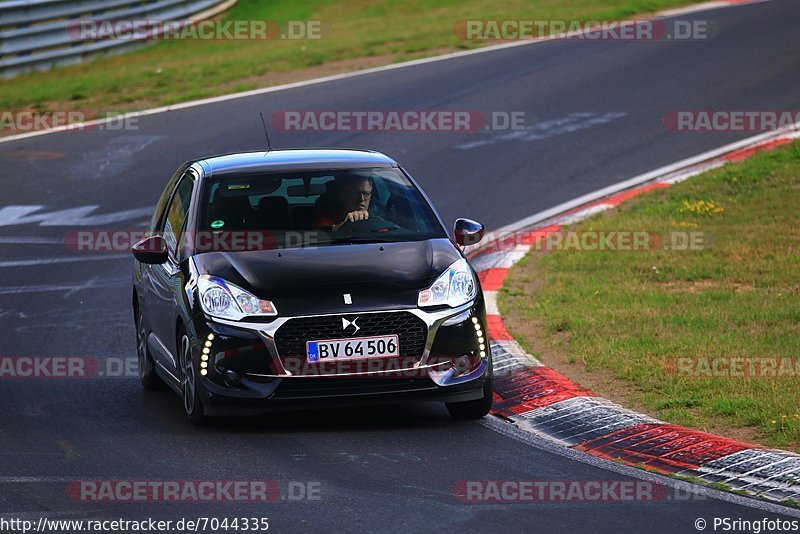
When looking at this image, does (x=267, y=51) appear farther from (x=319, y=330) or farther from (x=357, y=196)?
(x=319, y=330)

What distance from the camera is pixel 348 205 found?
31.3 ft

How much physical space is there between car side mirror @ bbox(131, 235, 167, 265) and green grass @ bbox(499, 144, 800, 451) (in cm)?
283

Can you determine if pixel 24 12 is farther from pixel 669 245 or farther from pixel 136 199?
pixel 669 245

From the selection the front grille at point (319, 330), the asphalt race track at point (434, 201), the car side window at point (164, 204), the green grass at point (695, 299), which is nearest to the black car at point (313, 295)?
the front grille at point (319, 330)

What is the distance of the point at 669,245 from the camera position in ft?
44.8

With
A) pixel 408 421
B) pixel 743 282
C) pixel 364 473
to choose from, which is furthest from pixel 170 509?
pixel 743 282

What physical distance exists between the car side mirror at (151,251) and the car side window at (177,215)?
0.25 ft

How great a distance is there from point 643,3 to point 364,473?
21.5 meters

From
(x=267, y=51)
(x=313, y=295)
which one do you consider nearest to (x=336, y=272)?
(x=313, y=295)

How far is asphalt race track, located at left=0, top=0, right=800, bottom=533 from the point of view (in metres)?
7.02

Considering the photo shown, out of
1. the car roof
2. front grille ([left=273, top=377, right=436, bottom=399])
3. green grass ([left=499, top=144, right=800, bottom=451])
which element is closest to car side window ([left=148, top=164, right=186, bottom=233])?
the car roof

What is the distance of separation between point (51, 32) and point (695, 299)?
15.7 meters

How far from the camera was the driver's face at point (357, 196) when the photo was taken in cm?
956

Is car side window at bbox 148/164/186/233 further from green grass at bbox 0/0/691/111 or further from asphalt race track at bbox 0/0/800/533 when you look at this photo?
green grass at bbox 0/0/691/111
